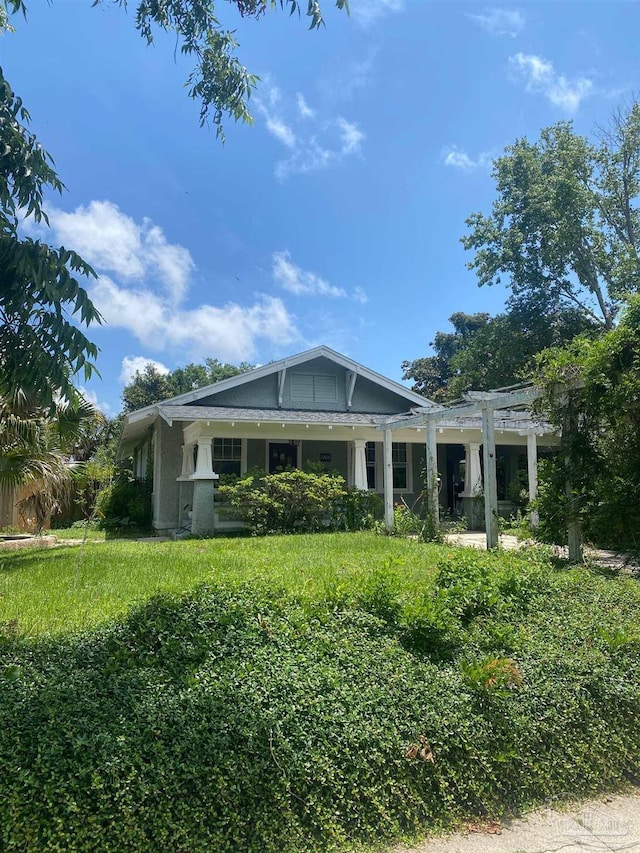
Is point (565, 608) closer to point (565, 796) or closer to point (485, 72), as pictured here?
point (565, 796)

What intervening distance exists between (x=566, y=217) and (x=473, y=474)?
16.5 m

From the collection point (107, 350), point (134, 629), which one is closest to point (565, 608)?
point (134, 629)

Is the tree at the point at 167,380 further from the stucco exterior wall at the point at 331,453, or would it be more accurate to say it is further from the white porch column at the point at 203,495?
the white porch column at the point at 203,495

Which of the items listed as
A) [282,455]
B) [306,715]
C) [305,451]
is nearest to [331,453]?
[305,451]

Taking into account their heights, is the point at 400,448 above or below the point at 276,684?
above

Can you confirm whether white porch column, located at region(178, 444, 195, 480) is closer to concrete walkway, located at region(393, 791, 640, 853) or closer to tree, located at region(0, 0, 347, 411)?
tree, located at region(0, 0, 347, 411)

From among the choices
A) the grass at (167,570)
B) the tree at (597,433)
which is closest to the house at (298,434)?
the grass at (167,570)

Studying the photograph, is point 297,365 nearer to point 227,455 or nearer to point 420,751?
point 227,455

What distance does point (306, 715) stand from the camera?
3062 millimetres

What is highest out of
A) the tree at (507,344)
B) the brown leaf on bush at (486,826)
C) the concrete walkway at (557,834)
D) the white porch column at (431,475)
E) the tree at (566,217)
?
the tree at (566,217)

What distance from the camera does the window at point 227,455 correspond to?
1569 cm

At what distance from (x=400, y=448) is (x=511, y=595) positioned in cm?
1296

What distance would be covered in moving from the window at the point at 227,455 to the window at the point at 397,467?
423 cm

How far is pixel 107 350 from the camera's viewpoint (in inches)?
173
